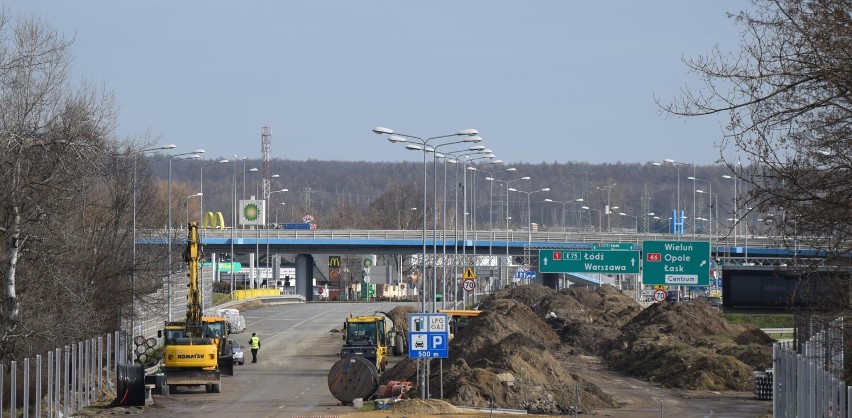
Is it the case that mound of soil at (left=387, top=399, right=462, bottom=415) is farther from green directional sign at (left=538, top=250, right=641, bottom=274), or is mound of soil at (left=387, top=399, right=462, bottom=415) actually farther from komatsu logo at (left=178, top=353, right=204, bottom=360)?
green directional sign at (left=538, top=250, right=641, bottom=274)

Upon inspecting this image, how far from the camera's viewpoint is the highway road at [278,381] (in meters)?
37.9

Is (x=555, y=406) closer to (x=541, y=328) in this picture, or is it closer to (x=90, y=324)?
(x=90, y=324)

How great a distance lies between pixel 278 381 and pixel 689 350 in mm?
16647

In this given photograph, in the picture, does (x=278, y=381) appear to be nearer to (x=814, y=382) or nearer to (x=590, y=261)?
(x=814, y=382)

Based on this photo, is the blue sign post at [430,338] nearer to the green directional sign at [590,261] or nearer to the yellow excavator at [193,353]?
the yellow excavator at [193,353]

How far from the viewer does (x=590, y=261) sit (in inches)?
3044

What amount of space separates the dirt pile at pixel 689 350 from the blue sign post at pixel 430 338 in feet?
55.1

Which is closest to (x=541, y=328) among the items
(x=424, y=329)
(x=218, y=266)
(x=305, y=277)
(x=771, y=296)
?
(x=771, y=296)

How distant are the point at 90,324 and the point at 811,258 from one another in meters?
27.8

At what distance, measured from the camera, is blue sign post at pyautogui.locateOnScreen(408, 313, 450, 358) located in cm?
3427

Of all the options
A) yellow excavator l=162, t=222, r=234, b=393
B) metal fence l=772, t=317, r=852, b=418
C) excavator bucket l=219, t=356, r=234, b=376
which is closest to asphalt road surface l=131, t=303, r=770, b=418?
excavator bucket l=219, t=356, r=234, b=376

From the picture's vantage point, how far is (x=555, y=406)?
126 feet

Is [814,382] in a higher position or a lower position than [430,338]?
higher

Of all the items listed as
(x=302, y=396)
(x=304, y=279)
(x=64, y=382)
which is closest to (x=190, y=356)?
(x=302, y=396)
